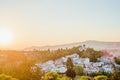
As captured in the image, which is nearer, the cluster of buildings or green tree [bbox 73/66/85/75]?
green tree [bbox 73/66/85/75]

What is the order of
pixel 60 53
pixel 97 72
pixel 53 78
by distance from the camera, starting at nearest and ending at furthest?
pixel 53 78, pixel 97 72, pixel 60 53

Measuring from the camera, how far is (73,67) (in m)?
36.0

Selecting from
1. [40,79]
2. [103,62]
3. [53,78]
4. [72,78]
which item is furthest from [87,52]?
[53,78]

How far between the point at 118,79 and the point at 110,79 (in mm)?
857

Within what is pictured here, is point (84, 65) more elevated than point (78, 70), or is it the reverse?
point (84, 65)

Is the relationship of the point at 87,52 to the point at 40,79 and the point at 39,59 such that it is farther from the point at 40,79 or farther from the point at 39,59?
the point at 40,79

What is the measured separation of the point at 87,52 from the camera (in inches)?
1877

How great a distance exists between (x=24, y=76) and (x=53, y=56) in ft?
67.3

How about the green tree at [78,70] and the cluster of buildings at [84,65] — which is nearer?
the green tree at [78,70]

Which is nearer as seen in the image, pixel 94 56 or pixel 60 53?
pixel 94 56

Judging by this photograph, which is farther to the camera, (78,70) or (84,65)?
(84,65)

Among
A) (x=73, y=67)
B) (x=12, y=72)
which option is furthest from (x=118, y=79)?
(x=12, y=72)

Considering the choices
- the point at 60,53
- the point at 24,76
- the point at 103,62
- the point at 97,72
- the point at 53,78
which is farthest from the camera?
the point at 60,53

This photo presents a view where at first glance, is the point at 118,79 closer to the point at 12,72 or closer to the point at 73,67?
the point at 73,67
